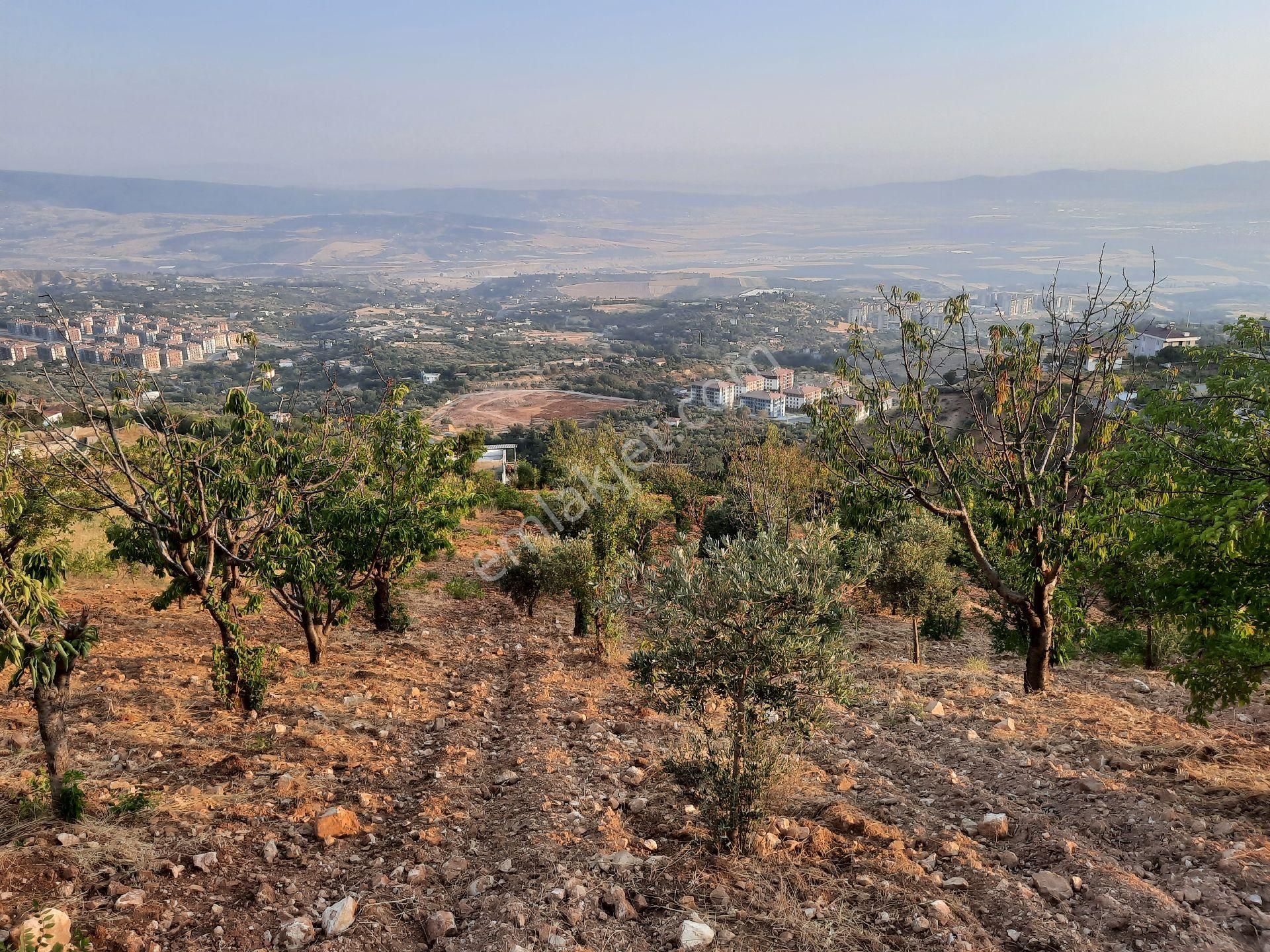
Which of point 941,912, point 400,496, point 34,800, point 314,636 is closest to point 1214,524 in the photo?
point 941,912

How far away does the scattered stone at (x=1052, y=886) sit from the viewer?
5332 millimetres

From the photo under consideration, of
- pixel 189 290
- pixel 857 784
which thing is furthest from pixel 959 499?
pixel 189 290

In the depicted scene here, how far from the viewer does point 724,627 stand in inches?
229

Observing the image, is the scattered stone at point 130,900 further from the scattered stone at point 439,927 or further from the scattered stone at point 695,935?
the scattered stone at point 695,935

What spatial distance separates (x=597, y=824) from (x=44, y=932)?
390 cm

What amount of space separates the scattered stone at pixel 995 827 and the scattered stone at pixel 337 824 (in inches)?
216

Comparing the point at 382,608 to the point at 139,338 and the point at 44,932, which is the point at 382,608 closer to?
the point at 44,932

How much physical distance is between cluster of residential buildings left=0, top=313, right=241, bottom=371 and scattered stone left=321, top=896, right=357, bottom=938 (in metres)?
54.0

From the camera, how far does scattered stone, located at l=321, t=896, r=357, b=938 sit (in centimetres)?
504

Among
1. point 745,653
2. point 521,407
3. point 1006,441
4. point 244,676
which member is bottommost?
point 521,407

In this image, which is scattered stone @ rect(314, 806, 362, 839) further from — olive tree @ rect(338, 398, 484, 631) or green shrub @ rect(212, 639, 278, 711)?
olive tree @ rect(338, 398, 484, 631)

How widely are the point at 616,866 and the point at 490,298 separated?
195 m

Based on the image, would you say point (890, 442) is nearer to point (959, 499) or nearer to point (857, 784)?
point (959, 499)

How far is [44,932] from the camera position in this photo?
4344 mm
